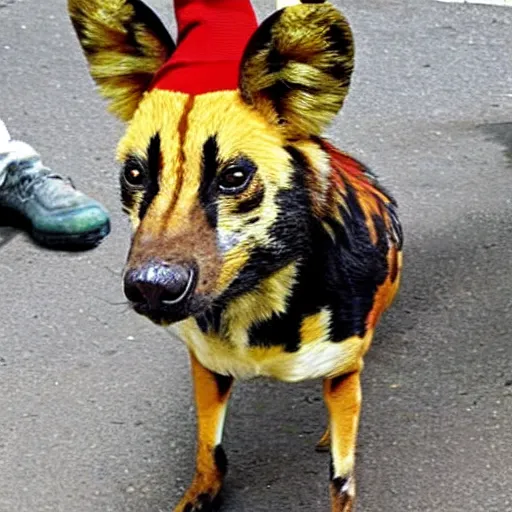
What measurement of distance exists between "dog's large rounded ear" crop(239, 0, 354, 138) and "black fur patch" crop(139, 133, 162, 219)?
18cm

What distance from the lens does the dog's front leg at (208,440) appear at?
2705 millimetres

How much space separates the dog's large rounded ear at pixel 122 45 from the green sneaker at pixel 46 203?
1.70m

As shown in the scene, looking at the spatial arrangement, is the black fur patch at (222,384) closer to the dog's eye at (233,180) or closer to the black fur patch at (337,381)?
the black fur patch at (337,381)

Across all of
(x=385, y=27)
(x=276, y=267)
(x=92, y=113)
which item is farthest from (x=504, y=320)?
(x=385, y=27)

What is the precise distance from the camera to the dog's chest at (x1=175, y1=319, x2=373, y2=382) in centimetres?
240

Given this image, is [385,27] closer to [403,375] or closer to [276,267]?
[403,375]

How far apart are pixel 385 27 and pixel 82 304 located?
105 inches

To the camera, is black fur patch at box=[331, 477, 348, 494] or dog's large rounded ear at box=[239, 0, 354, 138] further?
black fur patch at box=[331, 477, 348, 494]

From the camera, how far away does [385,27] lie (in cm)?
588

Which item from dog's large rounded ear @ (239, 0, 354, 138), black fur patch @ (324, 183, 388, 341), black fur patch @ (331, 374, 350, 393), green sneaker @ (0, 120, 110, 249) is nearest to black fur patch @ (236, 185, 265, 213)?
dog's large rounded ear @ (239, 0, 354, 138)

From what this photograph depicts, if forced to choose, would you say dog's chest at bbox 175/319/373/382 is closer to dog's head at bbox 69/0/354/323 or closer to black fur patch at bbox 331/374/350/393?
black fur patch at bbox 331/374/350/393

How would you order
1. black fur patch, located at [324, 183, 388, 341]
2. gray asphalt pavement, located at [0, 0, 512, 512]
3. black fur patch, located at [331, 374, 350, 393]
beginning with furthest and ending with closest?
1. gray asphalt pavement, located at [0, 0, 512, 512]
2. black fur patch, located at [331, 374, 350, 393]
3. black fur patch, located at [324, 183, 388, 341]

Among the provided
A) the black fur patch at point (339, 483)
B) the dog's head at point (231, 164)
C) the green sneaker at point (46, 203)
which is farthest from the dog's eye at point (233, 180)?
the green sneaker at point (46, 203)

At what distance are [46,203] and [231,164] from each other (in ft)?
6.85
